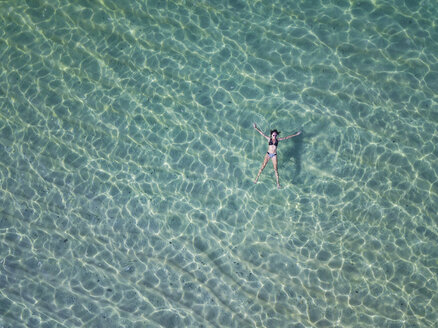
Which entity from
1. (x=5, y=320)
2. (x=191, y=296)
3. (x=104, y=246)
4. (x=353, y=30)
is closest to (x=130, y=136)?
(x=104, y=246)

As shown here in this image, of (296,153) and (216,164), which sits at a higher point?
(296,153)

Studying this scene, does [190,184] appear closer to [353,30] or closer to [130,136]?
[130,136]

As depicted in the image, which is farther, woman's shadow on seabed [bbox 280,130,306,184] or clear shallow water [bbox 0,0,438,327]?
woman's shadow on seabed [bbox 280,130,306,184]

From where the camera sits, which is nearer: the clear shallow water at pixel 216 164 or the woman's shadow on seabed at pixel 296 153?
the clear shallow water at pixel 216 164
